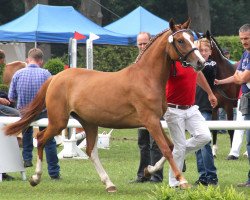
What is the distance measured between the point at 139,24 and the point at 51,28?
14.0 feet

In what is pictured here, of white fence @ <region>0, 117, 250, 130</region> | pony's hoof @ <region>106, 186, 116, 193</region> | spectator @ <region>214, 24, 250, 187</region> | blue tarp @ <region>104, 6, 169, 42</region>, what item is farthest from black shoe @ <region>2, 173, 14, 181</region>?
blue tarp @ <region>104, 6, 169, 42</region>

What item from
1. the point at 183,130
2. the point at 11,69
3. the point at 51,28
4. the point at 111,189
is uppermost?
the point at 183,130

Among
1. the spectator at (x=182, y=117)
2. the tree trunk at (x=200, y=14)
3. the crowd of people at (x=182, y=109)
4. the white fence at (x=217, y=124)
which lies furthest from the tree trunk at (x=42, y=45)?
the spectator at (x=182, y=117)

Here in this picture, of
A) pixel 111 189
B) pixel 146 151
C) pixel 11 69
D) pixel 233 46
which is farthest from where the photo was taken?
pixel 233 46

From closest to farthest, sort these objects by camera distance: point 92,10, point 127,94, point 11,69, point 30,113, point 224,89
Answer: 1. point 127,94
2. point 30,113
3. point 224,89
4. point 11,69
5. point 92,10

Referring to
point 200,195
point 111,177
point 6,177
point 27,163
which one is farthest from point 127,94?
point 27,163

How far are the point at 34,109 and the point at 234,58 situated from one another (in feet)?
59.7

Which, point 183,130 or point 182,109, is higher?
point 182,109

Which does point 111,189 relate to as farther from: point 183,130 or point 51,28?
point 51,28

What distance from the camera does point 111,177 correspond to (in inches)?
485

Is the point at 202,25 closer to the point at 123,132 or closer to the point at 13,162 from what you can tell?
the point at 123,132

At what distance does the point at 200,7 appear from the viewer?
133ft

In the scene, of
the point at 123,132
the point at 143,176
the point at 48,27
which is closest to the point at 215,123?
the point at 143,176

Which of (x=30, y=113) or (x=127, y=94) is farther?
(x=30, y=113)
